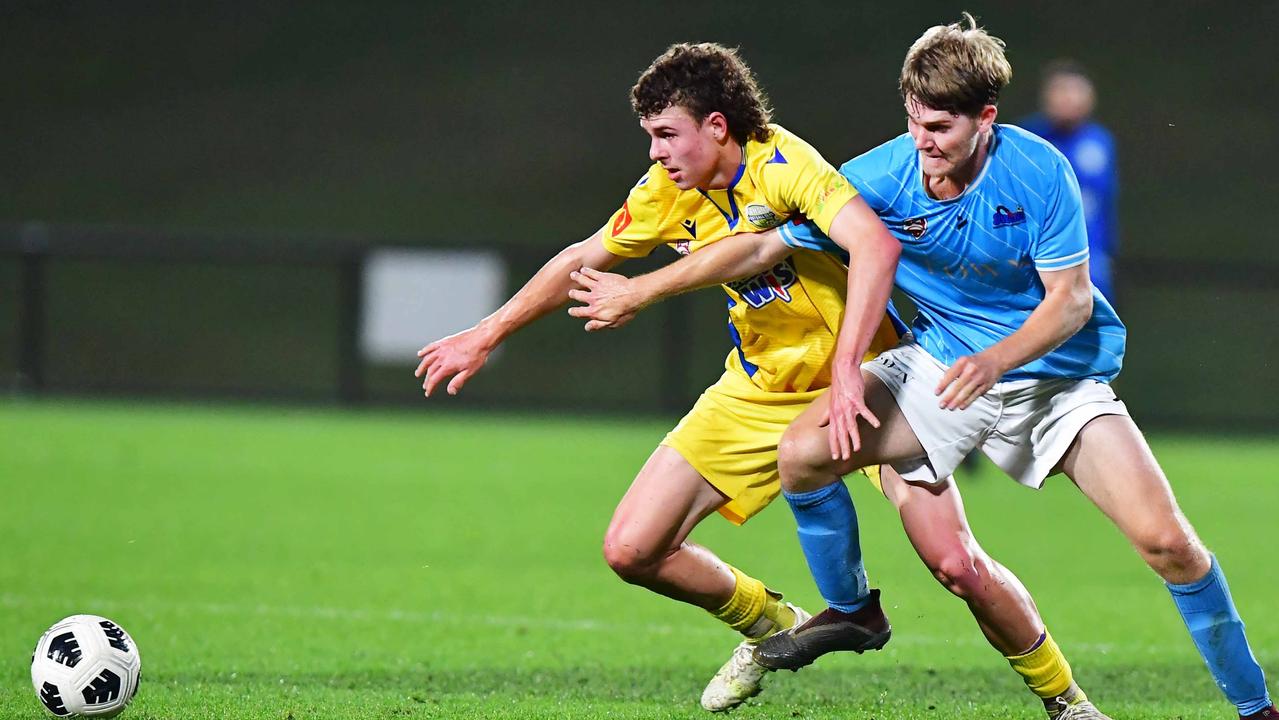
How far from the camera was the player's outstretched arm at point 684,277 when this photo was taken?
4629 mm

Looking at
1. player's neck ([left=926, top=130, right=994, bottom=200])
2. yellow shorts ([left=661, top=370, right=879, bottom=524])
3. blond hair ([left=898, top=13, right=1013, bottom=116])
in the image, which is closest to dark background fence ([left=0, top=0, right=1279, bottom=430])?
yellow shorts ([left=661, top=370, right=879, bottom=524])

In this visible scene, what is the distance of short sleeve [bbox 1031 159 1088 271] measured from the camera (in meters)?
4.22

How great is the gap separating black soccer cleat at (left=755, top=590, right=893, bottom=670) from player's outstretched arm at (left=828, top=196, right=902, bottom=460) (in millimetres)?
750

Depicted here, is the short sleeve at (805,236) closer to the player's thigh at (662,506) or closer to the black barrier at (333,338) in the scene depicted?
the player's thigh at (662,506)

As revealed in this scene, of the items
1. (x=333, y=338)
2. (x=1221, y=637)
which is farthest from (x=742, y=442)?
(x=333, y=338)

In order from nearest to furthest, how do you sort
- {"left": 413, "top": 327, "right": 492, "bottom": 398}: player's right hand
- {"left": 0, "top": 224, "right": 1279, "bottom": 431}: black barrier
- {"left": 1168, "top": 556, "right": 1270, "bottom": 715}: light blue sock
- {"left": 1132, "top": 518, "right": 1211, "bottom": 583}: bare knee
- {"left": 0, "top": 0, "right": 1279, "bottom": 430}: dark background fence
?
{"left": 1132, "top": 518, "right": 1211, "bottom": 583}: bare knee < {"left": 1168, "top": 556, "right": 1270, "bottom": 715}: light blue sock < {"left": 413, "top": 327, "right": 492, "bottom": 398}: player's right hand < {"left": 0, "top": 224, "right": 1279, "bottom": 431}: black barrier < {"left": 0, "top": 0, "right": 1279, "bottom": 430}: dark background fence

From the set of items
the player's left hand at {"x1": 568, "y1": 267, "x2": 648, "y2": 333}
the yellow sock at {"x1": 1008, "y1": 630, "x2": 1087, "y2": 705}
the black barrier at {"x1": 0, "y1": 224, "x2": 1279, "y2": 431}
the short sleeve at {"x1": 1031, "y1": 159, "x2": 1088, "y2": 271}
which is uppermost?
the short sleeve at {"x1": 1031, "y1": 159, "x2": 1088, "y2": 271}

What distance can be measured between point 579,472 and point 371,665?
6.26 m

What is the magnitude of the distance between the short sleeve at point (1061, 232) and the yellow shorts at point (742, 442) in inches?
40.6

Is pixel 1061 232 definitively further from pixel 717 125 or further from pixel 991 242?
pixel 717 125

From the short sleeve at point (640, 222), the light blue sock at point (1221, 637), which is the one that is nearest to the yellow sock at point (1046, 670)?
the light blue sock at point (1221, 637)

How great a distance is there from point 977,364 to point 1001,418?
43 cm

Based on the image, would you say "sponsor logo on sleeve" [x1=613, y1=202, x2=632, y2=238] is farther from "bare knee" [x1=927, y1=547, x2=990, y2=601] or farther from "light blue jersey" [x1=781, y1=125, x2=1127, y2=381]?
"bare knee" [x1=927, y1=547, x2=990, y2=601]

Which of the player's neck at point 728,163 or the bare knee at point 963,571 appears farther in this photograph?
the player's neck at point 728,163
